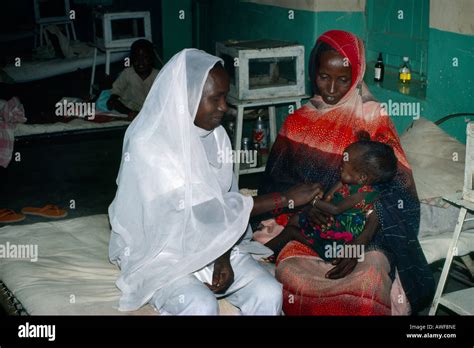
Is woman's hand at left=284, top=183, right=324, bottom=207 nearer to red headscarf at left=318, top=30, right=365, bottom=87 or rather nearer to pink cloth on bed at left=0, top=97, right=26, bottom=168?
red headscarf at left=318, top=30, right=365, bottom=87

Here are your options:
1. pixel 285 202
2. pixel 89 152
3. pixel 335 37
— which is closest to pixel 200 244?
pixel 285 202

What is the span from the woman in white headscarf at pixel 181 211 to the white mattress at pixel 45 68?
22.7 ft

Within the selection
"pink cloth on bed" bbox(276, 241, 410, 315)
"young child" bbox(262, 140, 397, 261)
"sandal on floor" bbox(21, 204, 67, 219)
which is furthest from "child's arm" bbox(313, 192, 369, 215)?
"sandal on floor" bbox(21, 204, 67, 219)

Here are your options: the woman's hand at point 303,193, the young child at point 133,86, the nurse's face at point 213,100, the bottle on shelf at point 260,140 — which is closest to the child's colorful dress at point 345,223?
the woman's hand at point 303,193

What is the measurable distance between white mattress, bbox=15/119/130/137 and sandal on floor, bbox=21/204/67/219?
133 centimetres

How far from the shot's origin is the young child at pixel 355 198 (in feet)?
10.2

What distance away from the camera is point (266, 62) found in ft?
19.5

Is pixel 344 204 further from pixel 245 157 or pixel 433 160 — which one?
pixel 245 157

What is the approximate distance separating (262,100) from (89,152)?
2226 mm

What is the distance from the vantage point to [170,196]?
2.78m

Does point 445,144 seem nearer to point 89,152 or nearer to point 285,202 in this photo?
point 285,202

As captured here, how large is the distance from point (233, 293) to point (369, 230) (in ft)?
2.35

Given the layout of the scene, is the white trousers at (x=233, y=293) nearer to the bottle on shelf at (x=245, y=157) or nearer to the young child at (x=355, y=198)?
the young child at (x=355, y=198)

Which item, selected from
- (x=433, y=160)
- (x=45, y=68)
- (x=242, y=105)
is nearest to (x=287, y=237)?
(x=433, y=160)
